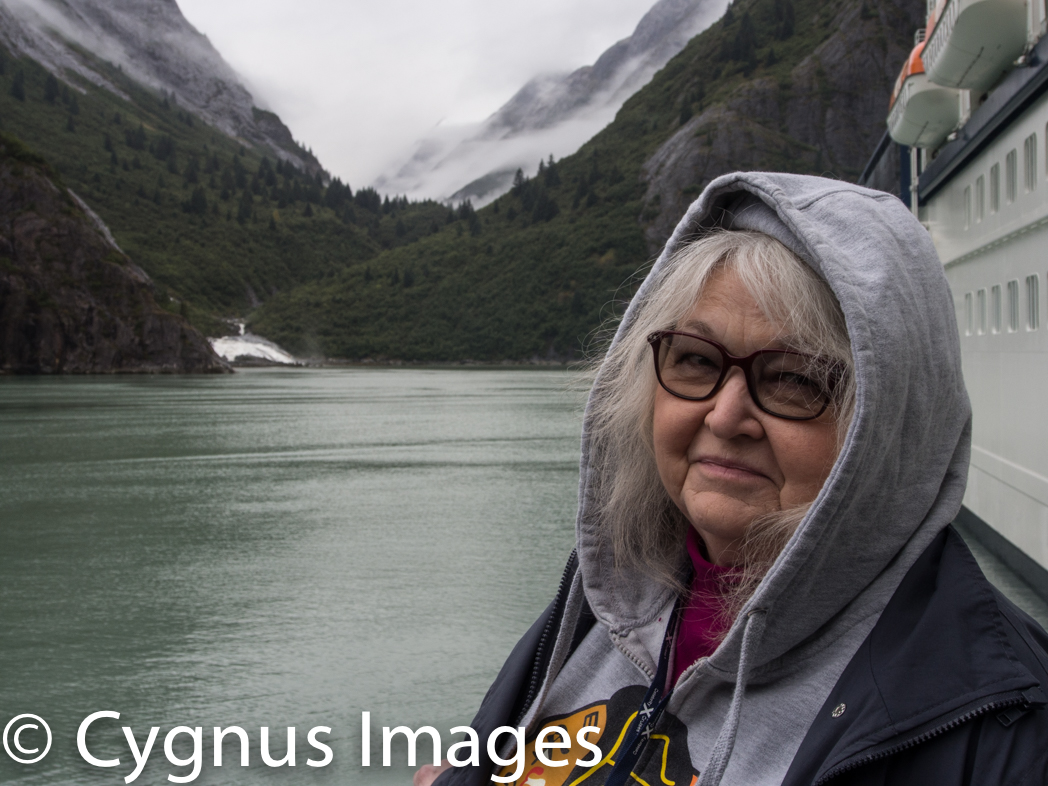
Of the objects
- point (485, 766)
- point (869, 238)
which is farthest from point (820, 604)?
point (485, 766)

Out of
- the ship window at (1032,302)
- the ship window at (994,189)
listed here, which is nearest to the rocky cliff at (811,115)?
the ship window at (994,189)

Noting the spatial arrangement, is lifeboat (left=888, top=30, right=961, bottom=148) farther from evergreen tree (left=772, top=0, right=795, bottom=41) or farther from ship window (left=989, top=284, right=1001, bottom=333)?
evergreen tree (left=772, top=0, right=795, bottom=41)

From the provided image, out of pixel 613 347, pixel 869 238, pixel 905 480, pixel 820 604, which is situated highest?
pixel 869 238

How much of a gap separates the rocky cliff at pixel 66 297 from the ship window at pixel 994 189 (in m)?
53.9

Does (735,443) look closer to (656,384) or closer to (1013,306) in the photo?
(656,384)

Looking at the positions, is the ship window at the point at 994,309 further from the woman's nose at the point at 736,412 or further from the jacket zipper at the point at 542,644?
the woman's nose at the point at 736,412

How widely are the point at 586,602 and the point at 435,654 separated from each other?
4.98 metres

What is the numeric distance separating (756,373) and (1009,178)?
881cm

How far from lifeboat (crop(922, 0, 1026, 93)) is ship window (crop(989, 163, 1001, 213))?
103 centimetres

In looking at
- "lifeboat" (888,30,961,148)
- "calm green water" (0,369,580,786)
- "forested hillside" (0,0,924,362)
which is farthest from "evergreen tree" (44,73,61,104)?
"lifeboat" (888,30,961,148)

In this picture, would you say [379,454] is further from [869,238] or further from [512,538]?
[869,238]

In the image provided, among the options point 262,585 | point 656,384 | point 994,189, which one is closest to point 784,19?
point 994,189

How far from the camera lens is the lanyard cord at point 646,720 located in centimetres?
138

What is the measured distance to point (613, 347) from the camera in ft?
5.32
